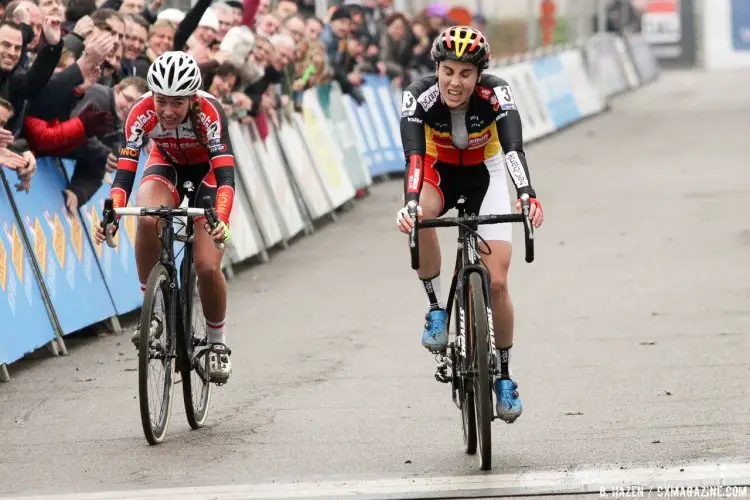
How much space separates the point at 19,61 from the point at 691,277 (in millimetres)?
6198

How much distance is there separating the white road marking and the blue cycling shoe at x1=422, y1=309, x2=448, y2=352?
98 cm

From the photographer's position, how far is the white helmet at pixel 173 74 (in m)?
8.67

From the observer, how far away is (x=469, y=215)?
8031mm

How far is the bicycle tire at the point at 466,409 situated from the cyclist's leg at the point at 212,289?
1.59m

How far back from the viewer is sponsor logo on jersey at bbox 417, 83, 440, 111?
26.9 ft

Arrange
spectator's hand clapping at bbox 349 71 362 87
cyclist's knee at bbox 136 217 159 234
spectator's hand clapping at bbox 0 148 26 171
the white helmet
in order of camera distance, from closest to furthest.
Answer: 1. the white helmet
2. cyclist's knee at bbox 136 217 159 234
3. spectator's hand clapping at bbox 0 148 26 171
4. spectator's hand clapping at bbox 349 71 362 87

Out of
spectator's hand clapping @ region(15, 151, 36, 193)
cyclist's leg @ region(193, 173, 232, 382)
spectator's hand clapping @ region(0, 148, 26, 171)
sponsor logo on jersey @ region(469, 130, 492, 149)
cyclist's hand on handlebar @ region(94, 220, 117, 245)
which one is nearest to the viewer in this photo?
sponsor logo on jersey @ region(469, 130, 492, 149)

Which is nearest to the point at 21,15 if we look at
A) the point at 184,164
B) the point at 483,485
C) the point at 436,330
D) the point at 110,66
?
the point at 110,66

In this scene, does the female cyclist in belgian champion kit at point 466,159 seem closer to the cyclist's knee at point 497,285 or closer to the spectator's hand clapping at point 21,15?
the cyclist's knee at point 497,285

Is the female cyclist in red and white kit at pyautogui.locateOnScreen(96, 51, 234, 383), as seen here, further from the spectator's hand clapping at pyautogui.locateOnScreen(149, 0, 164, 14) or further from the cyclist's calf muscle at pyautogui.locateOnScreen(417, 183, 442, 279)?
the spectator's hand clapping at pyautogui.locateOnScreen(149, 0, 164, 14)

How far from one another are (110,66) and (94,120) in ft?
3.27

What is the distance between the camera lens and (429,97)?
323 inches

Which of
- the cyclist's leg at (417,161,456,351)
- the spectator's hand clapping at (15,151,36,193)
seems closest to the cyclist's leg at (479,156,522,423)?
the cyclist's leg at (417,161,456,351)

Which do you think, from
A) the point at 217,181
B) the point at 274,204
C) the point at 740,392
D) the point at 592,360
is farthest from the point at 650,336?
the point at 274,204
